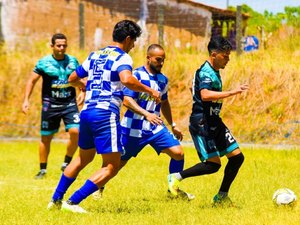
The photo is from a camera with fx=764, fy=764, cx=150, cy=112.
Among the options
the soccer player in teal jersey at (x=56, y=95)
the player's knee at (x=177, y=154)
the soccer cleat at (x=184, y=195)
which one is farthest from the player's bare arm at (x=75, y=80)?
the soccer player in teal jersey at (x=56, y=95)

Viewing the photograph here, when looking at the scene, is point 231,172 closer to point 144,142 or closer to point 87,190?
point 144,142

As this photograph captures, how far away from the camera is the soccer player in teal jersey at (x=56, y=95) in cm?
1190

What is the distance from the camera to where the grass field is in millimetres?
7438

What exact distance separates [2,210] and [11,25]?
82.4 ft

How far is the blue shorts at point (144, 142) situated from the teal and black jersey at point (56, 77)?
3.25m

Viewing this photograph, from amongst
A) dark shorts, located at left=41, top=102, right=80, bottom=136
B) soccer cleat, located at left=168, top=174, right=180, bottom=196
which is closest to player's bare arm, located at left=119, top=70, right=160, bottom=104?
soccer cleat, located at left=168, top=174, right=180, bottom=196

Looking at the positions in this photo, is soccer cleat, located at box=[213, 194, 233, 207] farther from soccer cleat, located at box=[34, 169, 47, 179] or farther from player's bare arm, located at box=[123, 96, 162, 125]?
soccer cleat, located at box=[34, 169, 47, 179]

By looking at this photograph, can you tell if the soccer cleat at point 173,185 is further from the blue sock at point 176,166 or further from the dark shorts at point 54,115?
the dark shorts at point 54,115

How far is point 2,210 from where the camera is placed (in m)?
8.16

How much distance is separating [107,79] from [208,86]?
3.86 ft

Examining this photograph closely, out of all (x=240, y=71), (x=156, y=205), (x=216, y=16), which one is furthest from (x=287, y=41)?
(x=156, y=205)

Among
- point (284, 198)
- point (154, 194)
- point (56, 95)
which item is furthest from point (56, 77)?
point (284, 198)

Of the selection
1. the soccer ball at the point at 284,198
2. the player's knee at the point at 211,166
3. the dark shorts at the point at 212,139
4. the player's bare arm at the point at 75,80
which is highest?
the player's bare arm at the point at 75,80

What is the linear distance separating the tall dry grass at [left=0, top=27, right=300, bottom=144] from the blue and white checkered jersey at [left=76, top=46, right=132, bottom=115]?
9.32m
